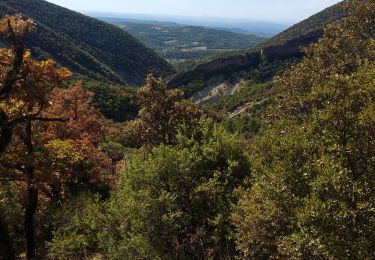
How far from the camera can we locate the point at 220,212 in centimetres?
1745

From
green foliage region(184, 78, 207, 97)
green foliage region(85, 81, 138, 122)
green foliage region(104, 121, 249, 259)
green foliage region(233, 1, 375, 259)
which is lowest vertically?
green foliage region(184, 78, 207, 97)

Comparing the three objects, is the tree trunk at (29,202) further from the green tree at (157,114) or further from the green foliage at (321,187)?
the green foliage at (321,187)

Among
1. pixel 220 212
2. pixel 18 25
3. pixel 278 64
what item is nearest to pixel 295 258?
pixel 220 212

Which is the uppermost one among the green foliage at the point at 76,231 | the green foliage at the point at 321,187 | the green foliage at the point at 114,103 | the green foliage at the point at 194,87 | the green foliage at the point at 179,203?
the green foliage at the point at 321,187

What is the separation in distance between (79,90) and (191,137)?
63.4ft

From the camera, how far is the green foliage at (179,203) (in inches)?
628

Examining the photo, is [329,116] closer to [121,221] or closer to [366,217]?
[366,217]

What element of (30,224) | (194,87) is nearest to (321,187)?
(30,224)

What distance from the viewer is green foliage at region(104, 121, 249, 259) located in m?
15.9

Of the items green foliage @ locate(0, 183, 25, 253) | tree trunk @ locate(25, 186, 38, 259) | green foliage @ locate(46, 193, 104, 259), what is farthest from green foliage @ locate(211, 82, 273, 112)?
tree trunk @ locate(25, 186, 38, 259)

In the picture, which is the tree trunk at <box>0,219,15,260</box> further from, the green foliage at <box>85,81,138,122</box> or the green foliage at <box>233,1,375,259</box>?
the green foliage at <box>85,81,138,122</box>

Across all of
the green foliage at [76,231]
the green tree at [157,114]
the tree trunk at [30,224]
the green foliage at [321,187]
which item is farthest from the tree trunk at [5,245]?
the green tree at [157,114]

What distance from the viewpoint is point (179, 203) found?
1788 centimetres

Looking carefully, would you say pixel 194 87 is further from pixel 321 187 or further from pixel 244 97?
pixel 321 187
